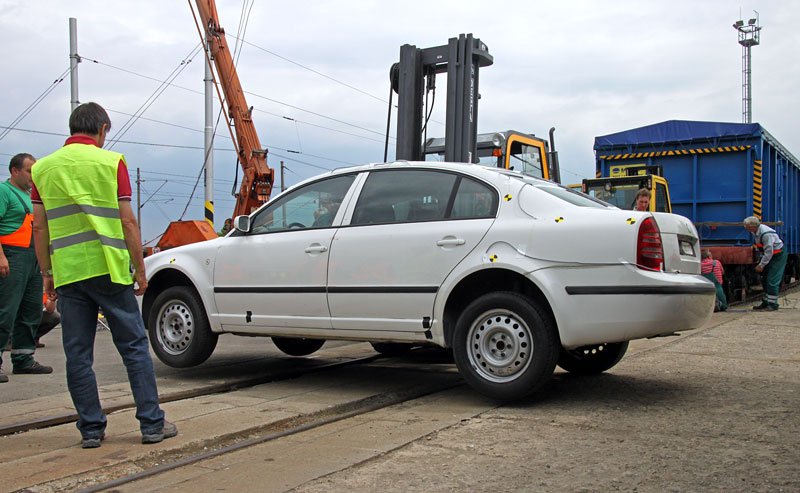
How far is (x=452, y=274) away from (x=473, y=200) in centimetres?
56

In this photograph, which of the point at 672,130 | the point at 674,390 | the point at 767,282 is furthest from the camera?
the point at 672,130

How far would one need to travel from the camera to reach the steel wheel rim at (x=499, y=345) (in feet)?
17.1

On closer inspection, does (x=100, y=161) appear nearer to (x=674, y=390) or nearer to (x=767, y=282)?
(x=674, y=390)

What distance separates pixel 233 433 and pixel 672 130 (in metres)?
14.2

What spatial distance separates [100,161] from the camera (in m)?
4.37

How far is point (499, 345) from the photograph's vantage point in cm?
532

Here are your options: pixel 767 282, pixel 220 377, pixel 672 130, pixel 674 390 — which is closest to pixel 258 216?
pixel 220 377

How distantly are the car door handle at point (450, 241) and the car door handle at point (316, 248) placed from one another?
3.15ft

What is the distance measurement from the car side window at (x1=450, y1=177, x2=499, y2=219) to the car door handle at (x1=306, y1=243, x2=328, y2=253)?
1023 millimetres

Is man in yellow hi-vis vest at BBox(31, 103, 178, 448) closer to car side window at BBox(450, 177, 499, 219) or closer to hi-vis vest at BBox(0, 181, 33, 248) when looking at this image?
car side window at BBox(450, 177, 499, 219)

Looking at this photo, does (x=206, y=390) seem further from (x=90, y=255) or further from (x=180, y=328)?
(x=90, y=255)

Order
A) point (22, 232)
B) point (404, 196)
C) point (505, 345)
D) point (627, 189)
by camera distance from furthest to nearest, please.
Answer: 1. point (627, 189)
2. point (22, 232)
3. point (404, 196)
4. point (505, 345)

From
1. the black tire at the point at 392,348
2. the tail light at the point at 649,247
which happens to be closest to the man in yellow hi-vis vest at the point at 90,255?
the tail light at the point at 649,247

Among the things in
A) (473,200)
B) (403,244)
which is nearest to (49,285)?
(403,244)
